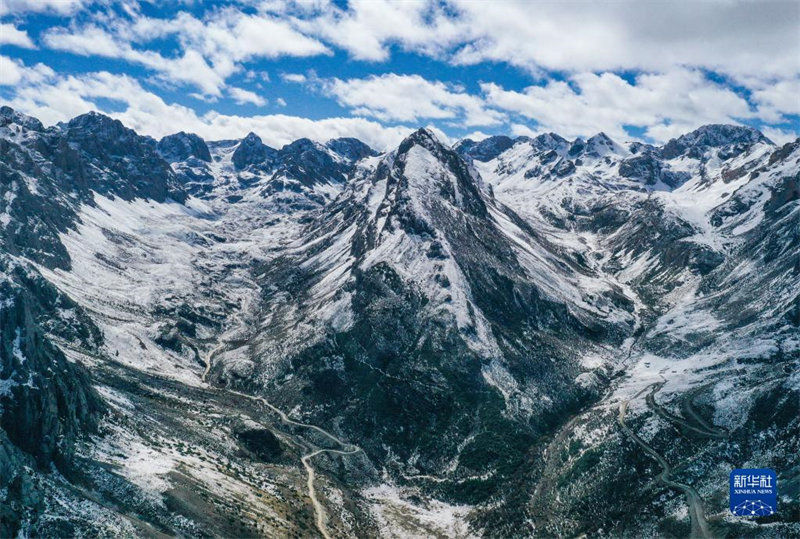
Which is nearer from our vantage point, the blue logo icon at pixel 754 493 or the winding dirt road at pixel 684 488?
the blue logo icon at pixel 754 493

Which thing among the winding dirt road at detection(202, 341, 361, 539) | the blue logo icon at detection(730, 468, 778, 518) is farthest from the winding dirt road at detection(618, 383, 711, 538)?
the winding dirt road at detection(202, 341, 361, 539)

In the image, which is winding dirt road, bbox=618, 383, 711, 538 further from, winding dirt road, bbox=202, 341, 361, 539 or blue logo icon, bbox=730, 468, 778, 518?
winding dirt road, bbox=202, 341, 361, 539

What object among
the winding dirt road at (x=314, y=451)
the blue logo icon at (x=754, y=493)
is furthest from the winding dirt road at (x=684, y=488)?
the winding dirt road at (x=314, y=451)

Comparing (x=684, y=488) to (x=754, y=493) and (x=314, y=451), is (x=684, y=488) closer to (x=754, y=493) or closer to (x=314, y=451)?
(x=754, y=493)

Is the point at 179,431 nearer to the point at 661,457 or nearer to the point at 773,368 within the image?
the point at 661,457

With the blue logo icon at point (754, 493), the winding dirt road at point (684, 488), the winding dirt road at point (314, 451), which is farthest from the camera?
the winding dirt road at point (314, 451)

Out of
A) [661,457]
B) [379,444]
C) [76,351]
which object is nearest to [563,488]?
[661,457]

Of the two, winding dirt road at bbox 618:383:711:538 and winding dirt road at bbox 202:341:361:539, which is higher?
winding dirt road at bbox 618:383:711:538

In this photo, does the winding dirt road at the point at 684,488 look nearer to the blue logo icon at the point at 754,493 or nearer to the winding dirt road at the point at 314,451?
the blue logo icon at the point at 754,493

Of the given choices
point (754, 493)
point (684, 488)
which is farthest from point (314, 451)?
point (754, 493)

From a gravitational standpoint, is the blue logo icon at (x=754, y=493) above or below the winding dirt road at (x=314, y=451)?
above
